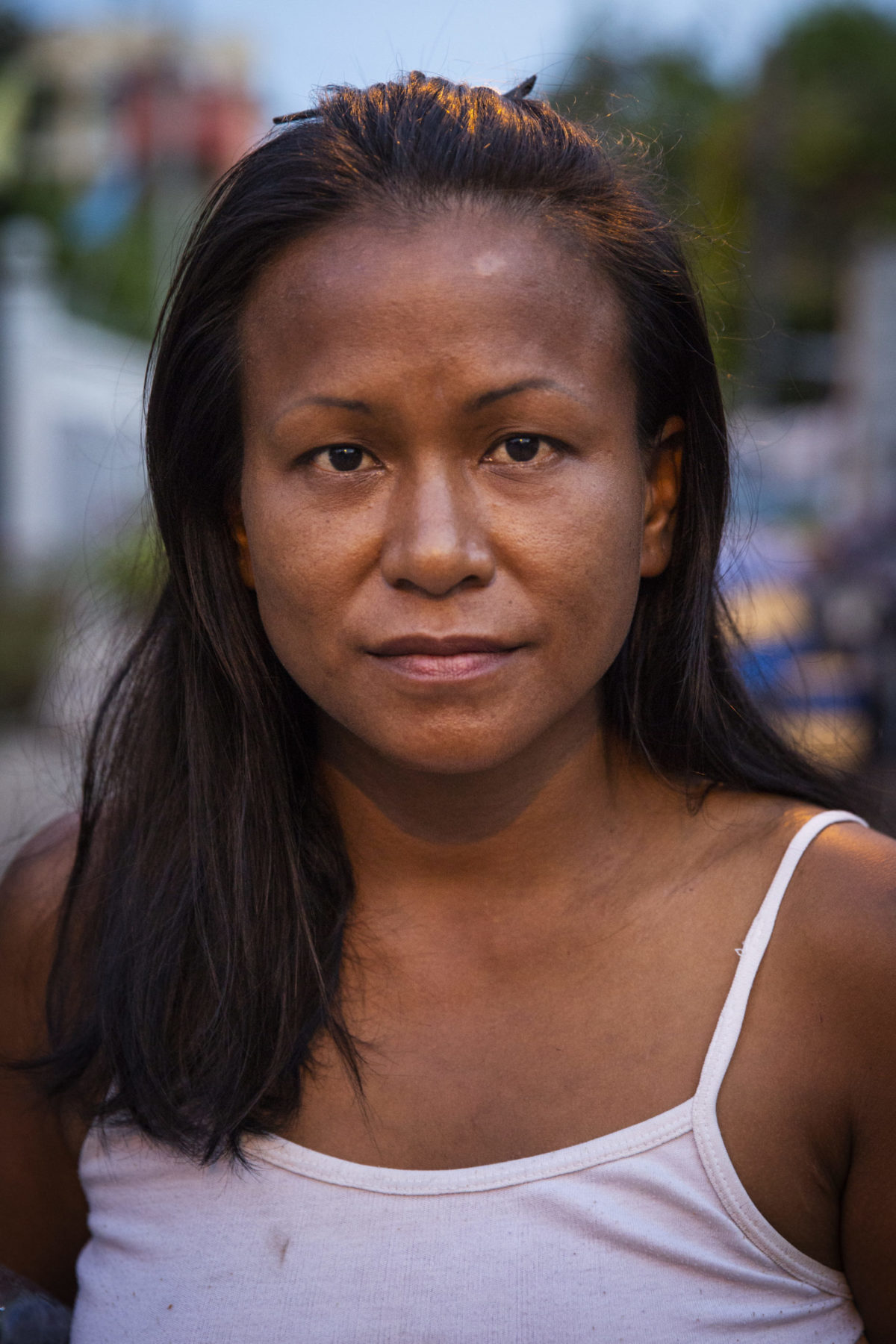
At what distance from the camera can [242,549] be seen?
1.91m

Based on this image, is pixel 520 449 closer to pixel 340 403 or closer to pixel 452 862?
pixel 340 403

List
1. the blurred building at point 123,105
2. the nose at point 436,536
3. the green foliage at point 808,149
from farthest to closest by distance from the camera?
the green foliage at point 808,149 → the blurred building at point 123,105 → the nose at point 436,536

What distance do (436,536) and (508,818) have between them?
467mm

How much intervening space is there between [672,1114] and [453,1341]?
363 millimetres

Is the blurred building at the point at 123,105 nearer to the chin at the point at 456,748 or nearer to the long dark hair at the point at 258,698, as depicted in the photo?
the long dark hair at the point at 258,698

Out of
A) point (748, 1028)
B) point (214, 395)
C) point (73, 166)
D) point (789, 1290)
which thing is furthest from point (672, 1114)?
point (73, 166)

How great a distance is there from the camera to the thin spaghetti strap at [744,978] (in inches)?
63.0

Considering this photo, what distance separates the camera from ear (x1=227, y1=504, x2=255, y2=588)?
188cm

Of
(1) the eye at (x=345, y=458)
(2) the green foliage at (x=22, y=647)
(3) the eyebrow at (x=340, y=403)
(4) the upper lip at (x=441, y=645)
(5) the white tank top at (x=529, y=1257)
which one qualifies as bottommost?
(2) the green foliage at (x=22, y=647)

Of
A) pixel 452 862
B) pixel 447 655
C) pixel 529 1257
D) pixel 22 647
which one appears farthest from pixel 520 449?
pixel 22 647

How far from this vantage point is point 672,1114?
1.60m

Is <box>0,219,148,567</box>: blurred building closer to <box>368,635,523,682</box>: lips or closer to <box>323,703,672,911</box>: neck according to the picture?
<box>323,703,672,911</box>: neck

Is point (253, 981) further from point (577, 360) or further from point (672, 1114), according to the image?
point (577, 360)

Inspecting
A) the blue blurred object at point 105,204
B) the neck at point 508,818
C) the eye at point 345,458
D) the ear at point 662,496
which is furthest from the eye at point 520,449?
the blue blurred object at point 105,204
